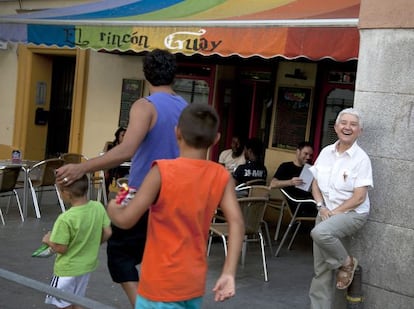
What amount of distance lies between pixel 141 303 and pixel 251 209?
3.64m

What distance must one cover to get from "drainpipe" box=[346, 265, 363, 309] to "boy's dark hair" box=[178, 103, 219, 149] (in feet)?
8.68

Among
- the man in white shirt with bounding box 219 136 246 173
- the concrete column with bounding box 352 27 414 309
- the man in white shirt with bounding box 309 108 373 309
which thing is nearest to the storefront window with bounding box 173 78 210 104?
the man in white shirt with bounding box 219 136 246 173

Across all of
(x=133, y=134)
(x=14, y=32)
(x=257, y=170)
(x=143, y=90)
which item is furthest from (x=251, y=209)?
(x=143, y=90)

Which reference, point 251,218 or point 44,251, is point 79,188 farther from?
point 251,218

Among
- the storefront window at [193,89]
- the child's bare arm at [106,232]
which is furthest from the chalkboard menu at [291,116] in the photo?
the child's bare arm at [106,232]

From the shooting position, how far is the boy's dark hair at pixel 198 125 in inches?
116

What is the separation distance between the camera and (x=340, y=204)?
16.7 ft

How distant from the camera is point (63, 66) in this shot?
13930 mm

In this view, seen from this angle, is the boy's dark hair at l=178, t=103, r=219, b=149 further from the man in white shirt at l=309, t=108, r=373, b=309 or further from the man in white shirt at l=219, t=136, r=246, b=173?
the man in white shirt at l=219, t=136, r=246, b=173

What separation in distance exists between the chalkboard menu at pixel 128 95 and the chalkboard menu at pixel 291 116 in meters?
2.85

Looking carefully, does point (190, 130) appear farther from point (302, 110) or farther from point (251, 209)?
point (302, 110)

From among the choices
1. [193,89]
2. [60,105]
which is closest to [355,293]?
[193,89]

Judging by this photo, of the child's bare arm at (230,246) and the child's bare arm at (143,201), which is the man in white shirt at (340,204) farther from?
the child's bare arm at (143,201)

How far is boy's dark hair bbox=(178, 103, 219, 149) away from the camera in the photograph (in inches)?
116
